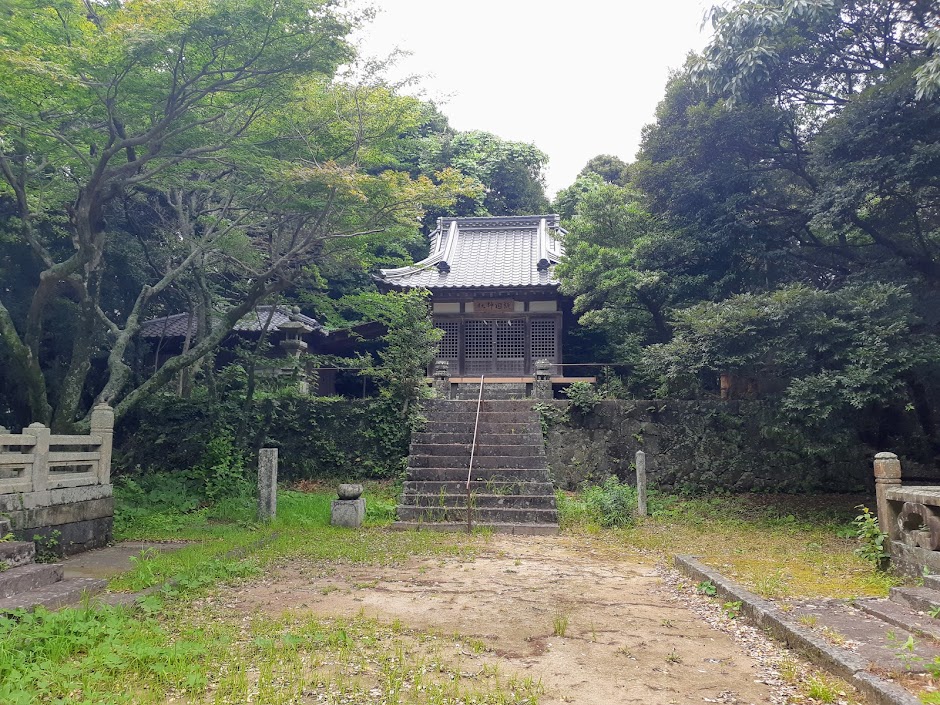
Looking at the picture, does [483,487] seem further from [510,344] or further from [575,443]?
[510,344]

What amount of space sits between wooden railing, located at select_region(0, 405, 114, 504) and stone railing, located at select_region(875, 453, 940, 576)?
34.4 feet

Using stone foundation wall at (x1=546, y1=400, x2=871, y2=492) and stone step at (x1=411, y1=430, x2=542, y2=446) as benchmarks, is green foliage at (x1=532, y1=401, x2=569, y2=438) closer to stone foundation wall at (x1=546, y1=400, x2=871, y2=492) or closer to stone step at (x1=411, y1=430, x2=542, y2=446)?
stone foundation wall at (x1=546, y1=400, x2=871, y2=492)

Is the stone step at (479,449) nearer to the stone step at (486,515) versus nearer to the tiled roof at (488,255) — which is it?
the stone step at (486,515)

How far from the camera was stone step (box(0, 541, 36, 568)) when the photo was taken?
21.9 feet

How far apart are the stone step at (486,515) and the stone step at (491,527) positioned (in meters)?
0.19

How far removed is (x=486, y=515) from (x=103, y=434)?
6.44 metres

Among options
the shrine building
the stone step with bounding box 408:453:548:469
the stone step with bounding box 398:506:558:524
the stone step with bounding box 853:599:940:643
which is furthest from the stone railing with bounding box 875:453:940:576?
the shrine building

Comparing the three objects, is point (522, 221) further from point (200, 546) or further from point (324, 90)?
point (200, 546)

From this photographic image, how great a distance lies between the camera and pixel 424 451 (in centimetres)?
1393

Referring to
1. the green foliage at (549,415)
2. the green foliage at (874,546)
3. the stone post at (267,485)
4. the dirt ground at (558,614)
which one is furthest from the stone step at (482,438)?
the green foliage at (874,546)

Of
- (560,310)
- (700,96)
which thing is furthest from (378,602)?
(560,310)

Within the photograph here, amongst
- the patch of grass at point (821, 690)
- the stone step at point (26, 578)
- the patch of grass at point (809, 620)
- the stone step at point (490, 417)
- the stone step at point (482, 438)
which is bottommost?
the patch of grass at point (821, 690)

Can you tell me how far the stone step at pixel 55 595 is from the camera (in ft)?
18.4

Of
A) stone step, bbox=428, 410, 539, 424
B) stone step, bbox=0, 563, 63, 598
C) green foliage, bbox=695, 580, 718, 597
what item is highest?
stone step, bbox=428, 410, 539, 424
